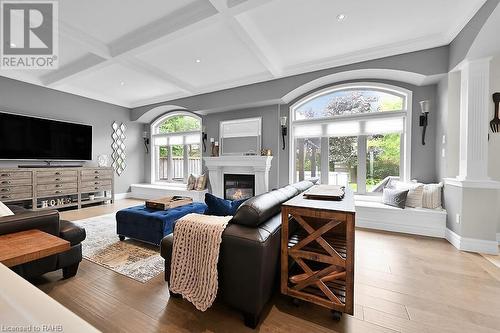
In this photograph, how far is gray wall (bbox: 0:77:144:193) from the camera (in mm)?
4324

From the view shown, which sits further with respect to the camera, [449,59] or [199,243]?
[449,59]

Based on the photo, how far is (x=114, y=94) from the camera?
5668mm

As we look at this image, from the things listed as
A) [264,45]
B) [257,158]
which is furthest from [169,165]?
[264,45]

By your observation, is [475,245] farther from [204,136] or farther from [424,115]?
[204,136]

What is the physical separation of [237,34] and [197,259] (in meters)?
2.82

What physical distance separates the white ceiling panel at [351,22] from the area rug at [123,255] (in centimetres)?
311

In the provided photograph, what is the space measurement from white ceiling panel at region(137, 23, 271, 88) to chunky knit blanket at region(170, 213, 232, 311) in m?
2.63

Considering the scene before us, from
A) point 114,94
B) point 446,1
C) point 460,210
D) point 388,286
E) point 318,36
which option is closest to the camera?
point 388,286

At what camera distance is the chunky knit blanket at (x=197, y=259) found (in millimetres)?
1484

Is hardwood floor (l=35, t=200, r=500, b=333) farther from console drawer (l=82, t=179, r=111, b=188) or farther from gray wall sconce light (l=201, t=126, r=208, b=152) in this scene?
gray wall sconce light (l=201, t=126, r=208, b=152)

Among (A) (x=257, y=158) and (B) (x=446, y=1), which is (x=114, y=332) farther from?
(B) (x=446, y=1)

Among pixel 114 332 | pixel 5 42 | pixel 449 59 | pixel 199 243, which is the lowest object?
pixel 114 332

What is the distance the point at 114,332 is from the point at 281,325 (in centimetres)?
112

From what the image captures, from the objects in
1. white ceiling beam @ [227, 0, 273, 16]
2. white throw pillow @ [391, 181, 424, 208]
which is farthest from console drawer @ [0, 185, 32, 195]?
white throw pillow @ [391, 181, 424, 208]
